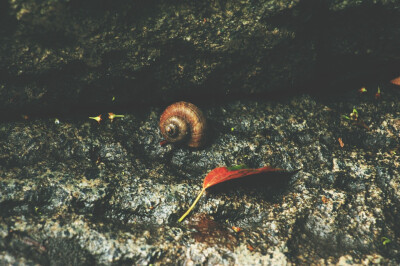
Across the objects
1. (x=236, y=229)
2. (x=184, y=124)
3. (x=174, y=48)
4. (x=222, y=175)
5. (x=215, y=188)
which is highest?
(x=174, y=48)

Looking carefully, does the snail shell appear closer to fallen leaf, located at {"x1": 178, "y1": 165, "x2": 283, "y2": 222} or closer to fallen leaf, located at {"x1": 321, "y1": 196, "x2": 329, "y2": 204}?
fallen leaf, located at {"x1": 178, "y1": 165, "x2": 283, "y2": 222}

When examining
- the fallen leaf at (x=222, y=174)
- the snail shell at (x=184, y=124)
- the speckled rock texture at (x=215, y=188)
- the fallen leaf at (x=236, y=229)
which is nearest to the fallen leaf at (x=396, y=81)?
the speckled rock texture at (x=215, y=188)

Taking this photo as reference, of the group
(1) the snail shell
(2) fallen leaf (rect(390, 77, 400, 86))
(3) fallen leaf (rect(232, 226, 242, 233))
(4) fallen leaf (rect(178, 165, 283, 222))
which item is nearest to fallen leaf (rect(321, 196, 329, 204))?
(4) fallen leaf (rect(178, 165, 283, 222))

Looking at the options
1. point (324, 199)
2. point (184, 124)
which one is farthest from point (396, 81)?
point (184, 124)

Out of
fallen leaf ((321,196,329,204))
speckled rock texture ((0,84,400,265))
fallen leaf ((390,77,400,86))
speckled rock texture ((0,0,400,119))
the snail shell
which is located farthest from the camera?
fallen leaf ((390,77,400,86))

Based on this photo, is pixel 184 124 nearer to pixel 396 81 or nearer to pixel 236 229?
pixel 236 229

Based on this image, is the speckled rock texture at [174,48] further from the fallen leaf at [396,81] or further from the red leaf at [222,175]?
the red leaf at [222,175]
